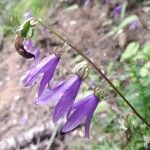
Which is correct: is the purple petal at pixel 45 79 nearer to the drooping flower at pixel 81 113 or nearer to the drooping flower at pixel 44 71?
the drooping flower at pixel 44 71

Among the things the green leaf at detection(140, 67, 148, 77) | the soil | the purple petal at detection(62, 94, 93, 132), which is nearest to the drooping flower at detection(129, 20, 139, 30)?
the soil

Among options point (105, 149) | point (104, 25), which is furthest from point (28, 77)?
point (104, 25)

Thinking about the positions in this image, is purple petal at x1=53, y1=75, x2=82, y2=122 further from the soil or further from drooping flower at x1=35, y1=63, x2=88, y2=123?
the soil

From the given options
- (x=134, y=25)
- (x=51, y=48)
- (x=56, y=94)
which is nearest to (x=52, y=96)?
(x=56, y=94)

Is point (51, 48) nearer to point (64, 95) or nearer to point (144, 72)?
point (144, 72)

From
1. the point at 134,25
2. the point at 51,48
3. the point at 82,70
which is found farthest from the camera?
the point at 51,48

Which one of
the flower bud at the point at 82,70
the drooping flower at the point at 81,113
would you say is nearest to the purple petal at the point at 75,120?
the drooping flower at the point at 81,113
